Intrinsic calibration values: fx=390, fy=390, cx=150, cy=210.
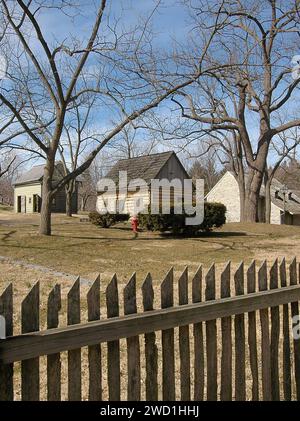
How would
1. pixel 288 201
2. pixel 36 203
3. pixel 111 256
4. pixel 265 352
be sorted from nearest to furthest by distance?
pixel 265 352 < pixel 111 256 < pixel 36 203 < pixel 288 201

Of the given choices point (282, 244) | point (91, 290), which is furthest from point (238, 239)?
point (91, 290)

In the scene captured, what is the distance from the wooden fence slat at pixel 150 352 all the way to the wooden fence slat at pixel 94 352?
36cm

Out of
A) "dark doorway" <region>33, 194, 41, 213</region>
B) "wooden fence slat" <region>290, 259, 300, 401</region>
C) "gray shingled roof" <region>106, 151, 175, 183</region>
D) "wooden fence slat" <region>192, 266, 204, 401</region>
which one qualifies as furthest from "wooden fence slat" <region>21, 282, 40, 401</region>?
"dark doorway" <region>33, 194, 41, 213</region>

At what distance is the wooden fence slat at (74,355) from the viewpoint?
228 centimetres

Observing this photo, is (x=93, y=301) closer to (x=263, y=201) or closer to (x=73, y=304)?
(x=73, y=304)

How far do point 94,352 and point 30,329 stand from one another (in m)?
0.43

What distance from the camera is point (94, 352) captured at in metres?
2.34

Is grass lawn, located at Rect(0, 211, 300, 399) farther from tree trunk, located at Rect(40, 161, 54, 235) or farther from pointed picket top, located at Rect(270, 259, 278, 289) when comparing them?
pointed picket top, located at Rect(270, 259, 278, 289)

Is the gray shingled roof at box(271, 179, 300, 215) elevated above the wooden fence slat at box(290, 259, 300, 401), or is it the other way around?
the gray shingled roof at box(271, 179, 300, 215)

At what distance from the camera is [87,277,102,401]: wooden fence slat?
7.66 ft

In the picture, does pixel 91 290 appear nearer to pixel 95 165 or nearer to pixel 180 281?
pixel 180 281

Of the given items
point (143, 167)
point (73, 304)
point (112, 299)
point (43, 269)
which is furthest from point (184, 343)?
point (143, 167)

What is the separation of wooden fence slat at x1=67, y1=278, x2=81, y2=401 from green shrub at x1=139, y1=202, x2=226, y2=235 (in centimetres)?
1476

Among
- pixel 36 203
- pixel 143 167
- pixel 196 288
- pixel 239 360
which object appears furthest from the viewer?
pixel 36 203
